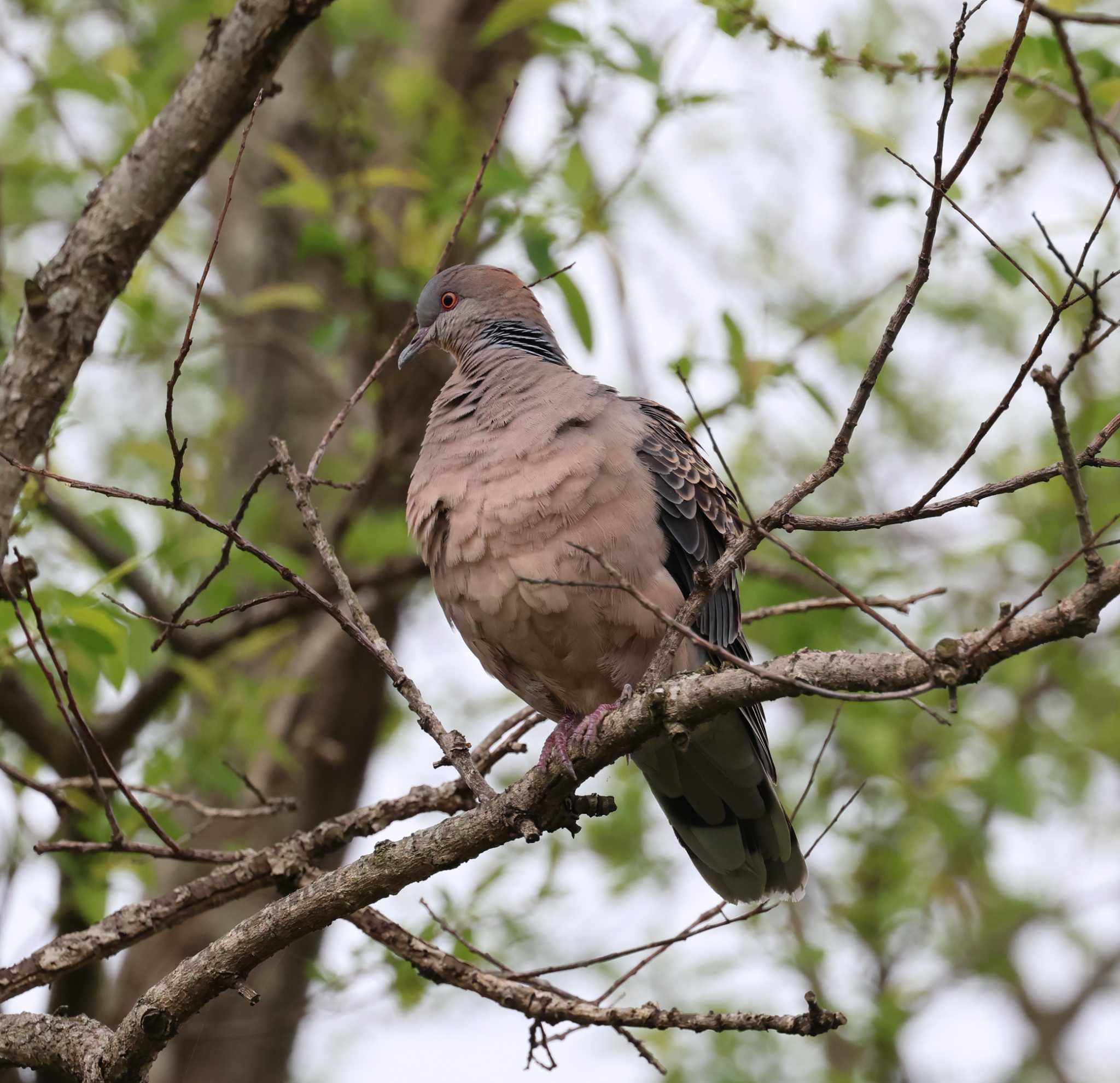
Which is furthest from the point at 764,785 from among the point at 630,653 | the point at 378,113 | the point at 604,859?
the point at 378,113

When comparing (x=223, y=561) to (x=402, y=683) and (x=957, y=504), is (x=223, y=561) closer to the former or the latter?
(x=402, y=683)

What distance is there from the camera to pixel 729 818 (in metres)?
3.94

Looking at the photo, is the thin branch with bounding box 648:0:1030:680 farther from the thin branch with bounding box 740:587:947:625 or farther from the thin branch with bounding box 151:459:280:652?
the thin branch with bounding box 151:459:280:652

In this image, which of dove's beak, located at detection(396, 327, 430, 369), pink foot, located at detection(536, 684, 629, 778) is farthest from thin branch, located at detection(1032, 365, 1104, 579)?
dove's beak, located at detection(396, 327, 430, 369)

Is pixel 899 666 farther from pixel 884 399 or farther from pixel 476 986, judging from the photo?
pixel 884 399

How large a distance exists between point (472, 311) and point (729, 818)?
2080 mm

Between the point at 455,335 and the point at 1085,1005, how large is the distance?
7.36 meters

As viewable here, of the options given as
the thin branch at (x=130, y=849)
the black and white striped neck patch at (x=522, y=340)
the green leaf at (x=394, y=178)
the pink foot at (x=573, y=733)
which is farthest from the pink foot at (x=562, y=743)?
the green leaf at (x=394, y=178)

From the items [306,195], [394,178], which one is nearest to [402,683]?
[306,195]

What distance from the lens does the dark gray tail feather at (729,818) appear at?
3.79 m

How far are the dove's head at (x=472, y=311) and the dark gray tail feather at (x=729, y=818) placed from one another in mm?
1572

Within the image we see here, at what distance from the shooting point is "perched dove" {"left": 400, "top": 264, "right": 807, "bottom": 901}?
3.40 meters

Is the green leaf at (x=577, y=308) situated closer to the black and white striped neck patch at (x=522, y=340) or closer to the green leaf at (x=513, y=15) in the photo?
the black and white striped neck patch at (x=522, y=340)

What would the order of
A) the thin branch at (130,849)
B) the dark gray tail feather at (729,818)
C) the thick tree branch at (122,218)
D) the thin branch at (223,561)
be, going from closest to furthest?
the thin branch at (223,561)
the thin branch at (130,849)
the thick tree branch at (122,218)
the dark gray tail feather at (729,818)
